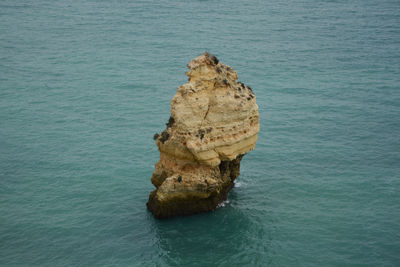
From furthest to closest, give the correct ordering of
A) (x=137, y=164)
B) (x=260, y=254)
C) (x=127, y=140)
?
(x=127, y=140) → (x=137, y=164) → (x=260, y=254)

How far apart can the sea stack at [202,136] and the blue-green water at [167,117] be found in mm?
2290

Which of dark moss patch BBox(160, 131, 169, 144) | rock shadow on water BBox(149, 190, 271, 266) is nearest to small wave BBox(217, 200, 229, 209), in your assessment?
rock shadow on water BBox(149, 190, 271, 266)

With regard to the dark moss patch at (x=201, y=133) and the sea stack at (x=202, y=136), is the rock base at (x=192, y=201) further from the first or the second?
the dark moss patch at (x=201, y=133)

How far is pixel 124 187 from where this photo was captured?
43500mm

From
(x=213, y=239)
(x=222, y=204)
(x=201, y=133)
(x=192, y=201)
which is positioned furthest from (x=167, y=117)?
(x=213, y=239)

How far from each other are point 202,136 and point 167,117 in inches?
847

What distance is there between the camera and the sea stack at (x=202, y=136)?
36.1 metres

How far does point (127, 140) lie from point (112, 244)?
17.4 meters

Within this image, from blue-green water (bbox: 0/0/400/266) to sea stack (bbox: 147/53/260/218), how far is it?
7.51 ft

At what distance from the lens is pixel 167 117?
5712 centimetres

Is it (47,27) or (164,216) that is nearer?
(164,216)

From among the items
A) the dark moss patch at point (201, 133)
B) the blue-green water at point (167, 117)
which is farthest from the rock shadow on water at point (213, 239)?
the dark moss patch at point (201, 133)

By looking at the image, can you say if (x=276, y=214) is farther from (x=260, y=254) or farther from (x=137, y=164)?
(x=137, y=164)

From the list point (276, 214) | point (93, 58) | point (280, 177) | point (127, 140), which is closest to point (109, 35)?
point (93, 58)
